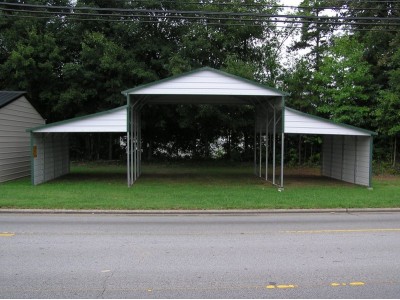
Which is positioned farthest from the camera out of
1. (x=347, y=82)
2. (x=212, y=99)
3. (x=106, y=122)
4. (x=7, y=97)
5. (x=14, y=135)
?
(x=347, y=82)

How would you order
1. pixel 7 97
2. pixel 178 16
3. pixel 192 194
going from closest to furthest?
pixel 192 194
pixel 7 97
pixel 178 16

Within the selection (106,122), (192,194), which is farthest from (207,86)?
(192,194)

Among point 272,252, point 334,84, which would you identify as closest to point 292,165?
point 334,84

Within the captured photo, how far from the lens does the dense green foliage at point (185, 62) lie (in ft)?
89.7

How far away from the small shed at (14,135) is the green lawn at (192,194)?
8.60 feet

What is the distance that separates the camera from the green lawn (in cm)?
1308

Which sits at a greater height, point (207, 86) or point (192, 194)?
point (207, 86)

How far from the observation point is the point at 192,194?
15.4 meters

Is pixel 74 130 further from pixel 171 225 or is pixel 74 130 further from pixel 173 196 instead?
pixel 171 225

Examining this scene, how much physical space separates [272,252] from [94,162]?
26519 millimetres

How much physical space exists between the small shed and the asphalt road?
32.3 ft

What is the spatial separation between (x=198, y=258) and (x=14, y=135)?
55.3 ft

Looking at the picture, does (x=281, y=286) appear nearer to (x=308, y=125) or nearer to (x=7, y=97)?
(x=308, y=125)

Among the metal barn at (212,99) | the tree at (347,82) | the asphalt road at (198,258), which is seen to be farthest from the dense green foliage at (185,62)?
the asphalt road at (198,258)
